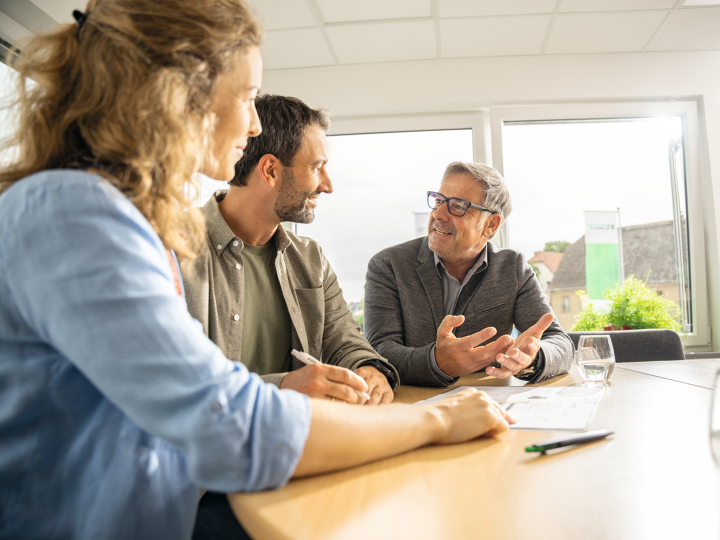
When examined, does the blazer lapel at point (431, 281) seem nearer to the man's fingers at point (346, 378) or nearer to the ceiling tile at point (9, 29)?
the man's fingers at point (346, 378)

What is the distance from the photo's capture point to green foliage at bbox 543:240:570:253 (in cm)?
352

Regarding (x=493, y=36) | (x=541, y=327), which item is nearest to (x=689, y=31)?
(x=493, y=36)

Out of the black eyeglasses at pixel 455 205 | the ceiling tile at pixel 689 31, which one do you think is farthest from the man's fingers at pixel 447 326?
the ceiling tile at pixel 689 31

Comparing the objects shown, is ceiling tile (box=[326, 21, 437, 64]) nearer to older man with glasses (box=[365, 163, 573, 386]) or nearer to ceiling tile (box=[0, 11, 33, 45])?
older man with glasses (box=[365, 163, 573, 386])

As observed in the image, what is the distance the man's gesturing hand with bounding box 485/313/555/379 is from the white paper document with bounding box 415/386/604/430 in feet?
0.16

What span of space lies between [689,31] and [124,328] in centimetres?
393

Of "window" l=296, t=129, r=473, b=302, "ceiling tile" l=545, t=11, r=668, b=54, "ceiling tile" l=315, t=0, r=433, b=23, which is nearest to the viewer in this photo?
"ceiling tile" l=315, t=0, r=433, b=23

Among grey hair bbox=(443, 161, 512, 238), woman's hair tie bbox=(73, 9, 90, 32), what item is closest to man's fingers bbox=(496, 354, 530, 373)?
grey hair bbox=(443, 161, 512, 238)

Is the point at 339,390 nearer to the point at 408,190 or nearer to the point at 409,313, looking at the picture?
the point at 409,313

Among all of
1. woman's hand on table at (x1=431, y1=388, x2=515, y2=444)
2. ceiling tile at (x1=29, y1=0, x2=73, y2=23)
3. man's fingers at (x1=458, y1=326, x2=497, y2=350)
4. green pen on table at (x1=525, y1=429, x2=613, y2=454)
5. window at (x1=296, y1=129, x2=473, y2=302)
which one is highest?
ceiling tile at (x1=29, y1=0, x2=73, y2=23)

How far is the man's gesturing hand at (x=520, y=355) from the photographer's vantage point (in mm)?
1326

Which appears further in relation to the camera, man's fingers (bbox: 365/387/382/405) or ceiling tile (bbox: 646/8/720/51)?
ceiling tile (bbox: 646/8/720/51)

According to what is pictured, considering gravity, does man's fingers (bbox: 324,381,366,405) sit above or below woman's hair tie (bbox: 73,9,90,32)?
below

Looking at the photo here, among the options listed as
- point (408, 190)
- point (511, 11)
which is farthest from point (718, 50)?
point (408, 190)
